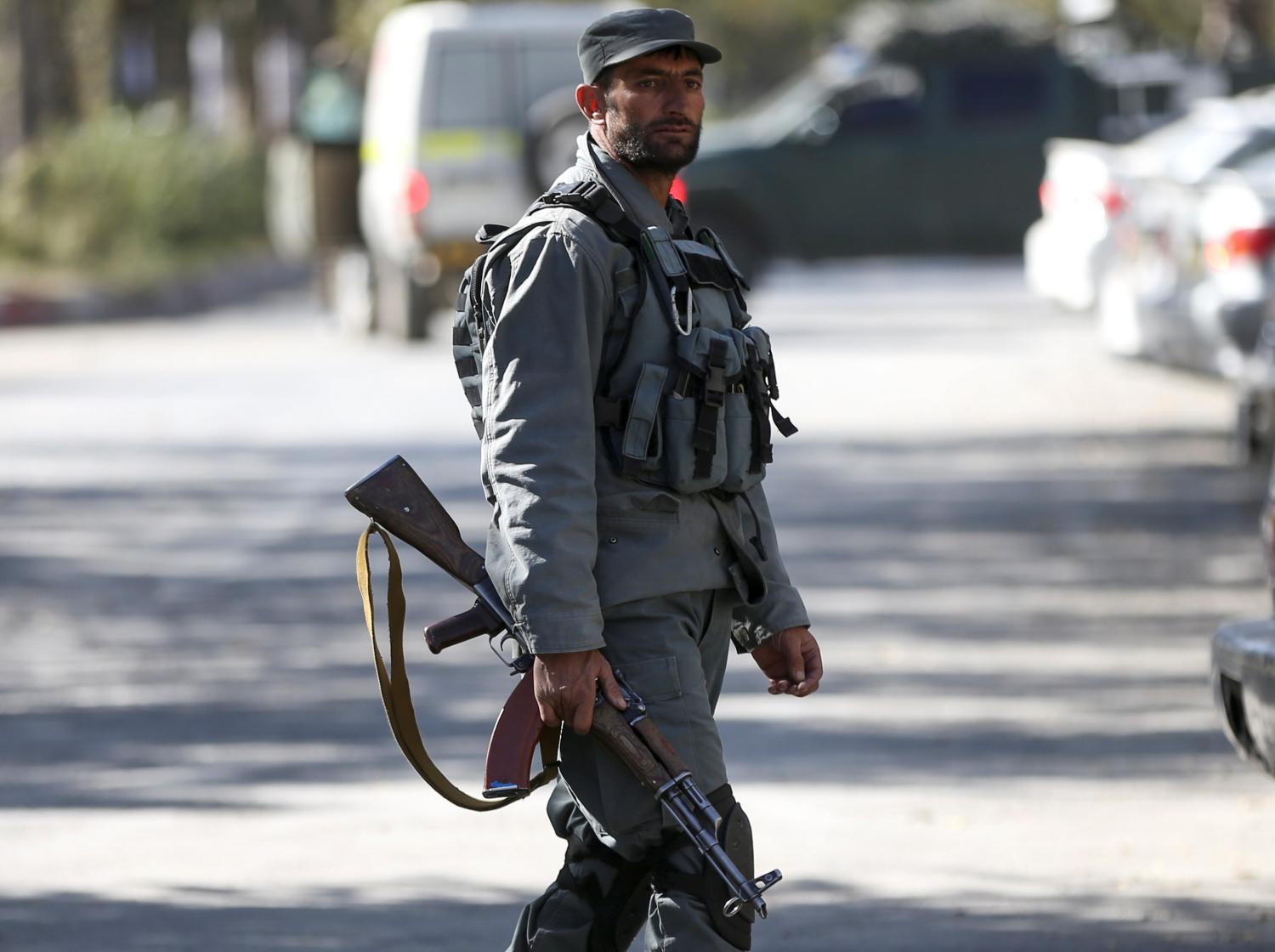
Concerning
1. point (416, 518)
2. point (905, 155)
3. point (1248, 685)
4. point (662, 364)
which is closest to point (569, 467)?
point (662, 364)

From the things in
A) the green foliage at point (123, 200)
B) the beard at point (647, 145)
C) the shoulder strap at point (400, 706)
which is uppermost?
the beard at point (647, 145)

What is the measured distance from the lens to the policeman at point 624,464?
378 cm

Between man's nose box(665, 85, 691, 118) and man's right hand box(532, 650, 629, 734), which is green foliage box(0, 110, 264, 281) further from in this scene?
man's right hand box(532, 650, 629, 734)

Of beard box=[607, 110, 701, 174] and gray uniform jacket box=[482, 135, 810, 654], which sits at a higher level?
beard box=[607, 110, 701, 174]

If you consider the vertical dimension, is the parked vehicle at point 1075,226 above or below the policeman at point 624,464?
below

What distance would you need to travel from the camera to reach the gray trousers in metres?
3.91

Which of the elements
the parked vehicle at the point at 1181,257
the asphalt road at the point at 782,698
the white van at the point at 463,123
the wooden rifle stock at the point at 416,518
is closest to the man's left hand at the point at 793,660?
the wooden rifle stock at the point at 416,518

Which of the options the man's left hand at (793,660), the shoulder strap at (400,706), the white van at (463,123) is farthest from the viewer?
the white van at (463,123)

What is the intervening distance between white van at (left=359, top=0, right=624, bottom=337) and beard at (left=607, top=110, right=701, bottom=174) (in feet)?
47.9

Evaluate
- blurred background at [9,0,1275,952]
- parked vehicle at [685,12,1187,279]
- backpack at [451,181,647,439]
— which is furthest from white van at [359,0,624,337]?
backpack at [451,181,647,439]

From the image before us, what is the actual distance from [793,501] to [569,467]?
7.84 m

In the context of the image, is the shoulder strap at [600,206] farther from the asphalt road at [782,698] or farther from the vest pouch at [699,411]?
the asphalt road at [782,698]

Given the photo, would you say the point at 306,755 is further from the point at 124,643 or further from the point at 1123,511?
the point at 1123,511

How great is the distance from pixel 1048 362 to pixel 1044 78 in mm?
7099
